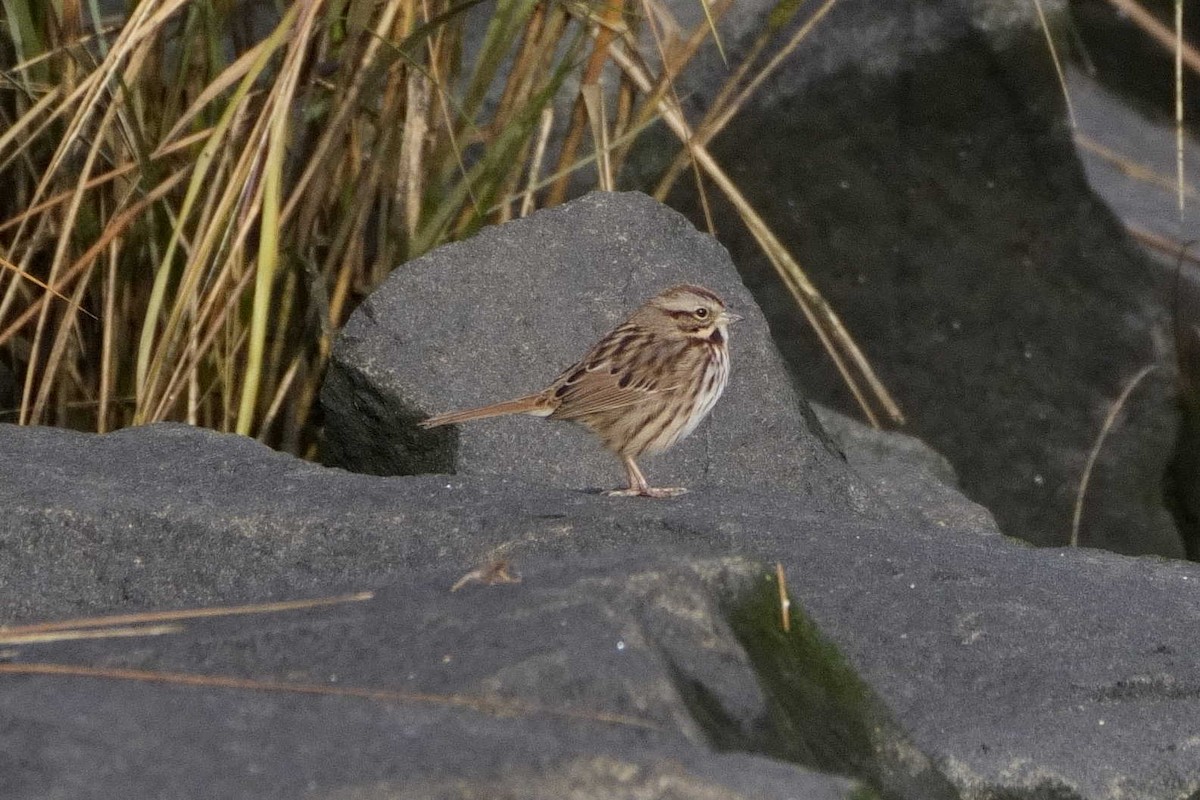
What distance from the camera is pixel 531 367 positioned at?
5758 millimetres

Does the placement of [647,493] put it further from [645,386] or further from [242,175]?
[242,175]

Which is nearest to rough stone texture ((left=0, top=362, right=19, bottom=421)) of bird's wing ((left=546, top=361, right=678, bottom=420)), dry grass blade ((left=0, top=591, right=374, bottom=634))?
bird's wing ((left=546, top=361, right=678, bottom=420))

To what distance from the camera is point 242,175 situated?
5109 mm

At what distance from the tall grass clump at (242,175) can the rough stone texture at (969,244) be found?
1.87m

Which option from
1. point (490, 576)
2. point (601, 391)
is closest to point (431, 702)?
point (490, 576)

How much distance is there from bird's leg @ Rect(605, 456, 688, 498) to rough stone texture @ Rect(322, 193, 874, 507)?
284 mm

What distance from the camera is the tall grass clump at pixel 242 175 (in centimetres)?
520

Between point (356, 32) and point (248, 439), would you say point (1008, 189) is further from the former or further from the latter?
point (248, 439)

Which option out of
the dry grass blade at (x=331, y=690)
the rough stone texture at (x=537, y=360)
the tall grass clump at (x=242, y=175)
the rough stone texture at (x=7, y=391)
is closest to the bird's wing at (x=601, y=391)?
the rough stone texture at (x=537, y=360)

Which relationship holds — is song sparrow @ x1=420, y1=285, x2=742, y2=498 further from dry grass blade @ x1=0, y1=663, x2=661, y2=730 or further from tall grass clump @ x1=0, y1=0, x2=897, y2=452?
dry grass blade @ x1=0, y1=663, x2=661, y2=730

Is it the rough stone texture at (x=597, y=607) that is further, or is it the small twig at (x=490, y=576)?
the small twig at (x=490, y=576)

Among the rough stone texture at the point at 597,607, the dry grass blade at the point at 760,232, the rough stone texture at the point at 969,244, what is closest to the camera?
the rough stone texture at the point at 597,607

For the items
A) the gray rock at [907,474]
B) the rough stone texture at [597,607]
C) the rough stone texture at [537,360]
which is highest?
the rough stone texture at [597,607]

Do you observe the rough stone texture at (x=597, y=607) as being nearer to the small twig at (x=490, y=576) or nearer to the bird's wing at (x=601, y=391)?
the small twig at (x=490, y=576)
